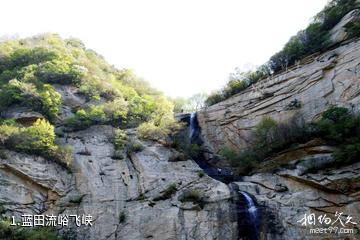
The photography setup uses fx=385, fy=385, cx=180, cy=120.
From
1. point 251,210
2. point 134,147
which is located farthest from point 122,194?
point 251,210

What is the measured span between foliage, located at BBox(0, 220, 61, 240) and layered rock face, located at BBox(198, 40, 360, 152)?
13.1 metres

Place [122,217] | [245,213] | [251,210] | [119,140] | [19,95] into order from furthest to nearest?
[19,95] < [119,140] < [122,217] < [251,210] < [245,213]

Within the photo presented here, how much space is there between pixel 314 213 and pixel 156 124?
11.4 m

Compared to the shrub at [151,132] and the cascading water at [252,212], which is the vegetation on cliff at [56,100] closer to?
the shrub at [151,132]

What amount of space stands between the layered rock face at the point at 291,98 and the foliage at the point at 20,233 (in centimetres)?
1311

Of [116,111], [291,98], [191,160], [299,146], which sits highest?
[116,111]

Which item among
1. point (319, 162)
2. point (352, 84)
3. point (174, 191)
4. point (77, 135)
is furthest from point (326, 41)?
point (77, 135)

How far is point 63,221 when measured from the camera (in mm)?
17516

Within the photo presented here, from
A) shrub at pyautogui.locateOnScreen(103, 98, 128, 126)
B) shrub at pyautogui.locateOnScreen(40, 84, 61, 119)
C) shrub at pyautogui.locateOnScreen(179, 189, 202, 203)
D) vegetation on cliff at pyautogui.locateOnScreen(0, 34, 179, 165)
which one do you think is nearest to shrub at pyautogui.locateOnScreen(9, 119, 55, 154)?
vegetation on cliff at pyautogui.locateOnScreen(0, 34, 179, 165)

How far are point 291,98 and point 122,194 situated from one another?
1152 cm

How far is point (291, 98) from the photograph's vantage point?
76.1 feet

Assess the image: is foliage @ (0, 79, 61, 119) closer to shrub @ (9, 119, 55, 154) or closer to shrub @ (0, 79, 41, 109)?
shrub @ (0, 79, 41, 109)

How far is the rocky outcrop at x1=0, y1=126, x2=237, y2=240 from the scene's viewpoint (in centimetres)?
1738

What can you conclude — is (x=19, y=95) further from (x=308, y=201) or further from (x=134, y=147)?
(x=308, y=201)
